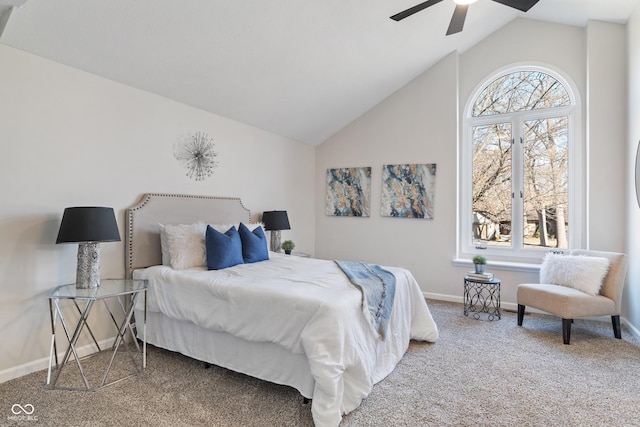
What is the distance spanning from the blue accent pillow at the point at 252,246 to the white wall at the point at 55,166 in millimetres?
739

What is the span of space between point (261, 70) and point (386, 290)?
2.50 metres

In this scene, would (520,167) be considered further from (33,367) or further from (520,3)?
(33,367)

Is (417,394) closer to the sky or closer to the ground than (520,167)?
closer to the ground

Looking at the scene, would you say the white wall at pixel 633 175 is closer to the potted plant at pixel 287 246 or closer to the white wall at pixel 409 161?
the white wall at pixel 409 161

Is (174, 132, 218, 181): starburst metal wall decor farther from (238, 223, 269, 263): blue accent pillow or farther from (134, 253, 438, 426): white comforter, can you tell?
(134, 253, 438, 426): white comforter

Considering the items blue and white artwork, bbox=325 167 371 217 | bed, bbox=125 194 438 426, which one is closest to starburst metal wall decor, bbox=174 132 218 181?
bed, bbox=125 194 438 426

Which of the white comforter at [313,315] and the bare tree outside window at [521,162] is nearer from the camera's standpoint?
the white comforter at [313,315]

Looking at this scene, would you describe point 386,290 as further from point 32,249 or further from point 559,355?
point 32,249

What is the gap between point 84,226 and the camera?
7.57 feet

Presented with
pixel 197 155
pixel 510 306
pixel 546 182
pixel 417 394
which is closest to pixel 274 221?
pixel 197 155

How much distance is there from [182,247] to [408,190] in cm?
308

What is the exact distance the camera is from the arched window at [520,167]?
4.06 meters

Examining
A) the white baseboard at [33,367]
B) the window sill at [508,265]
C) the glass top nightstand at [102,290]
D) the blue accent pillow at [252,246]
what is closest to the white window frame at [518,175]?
the window sill at [508,265]

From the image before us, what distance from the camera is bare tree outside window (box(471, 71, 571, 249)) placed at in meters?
4.09
